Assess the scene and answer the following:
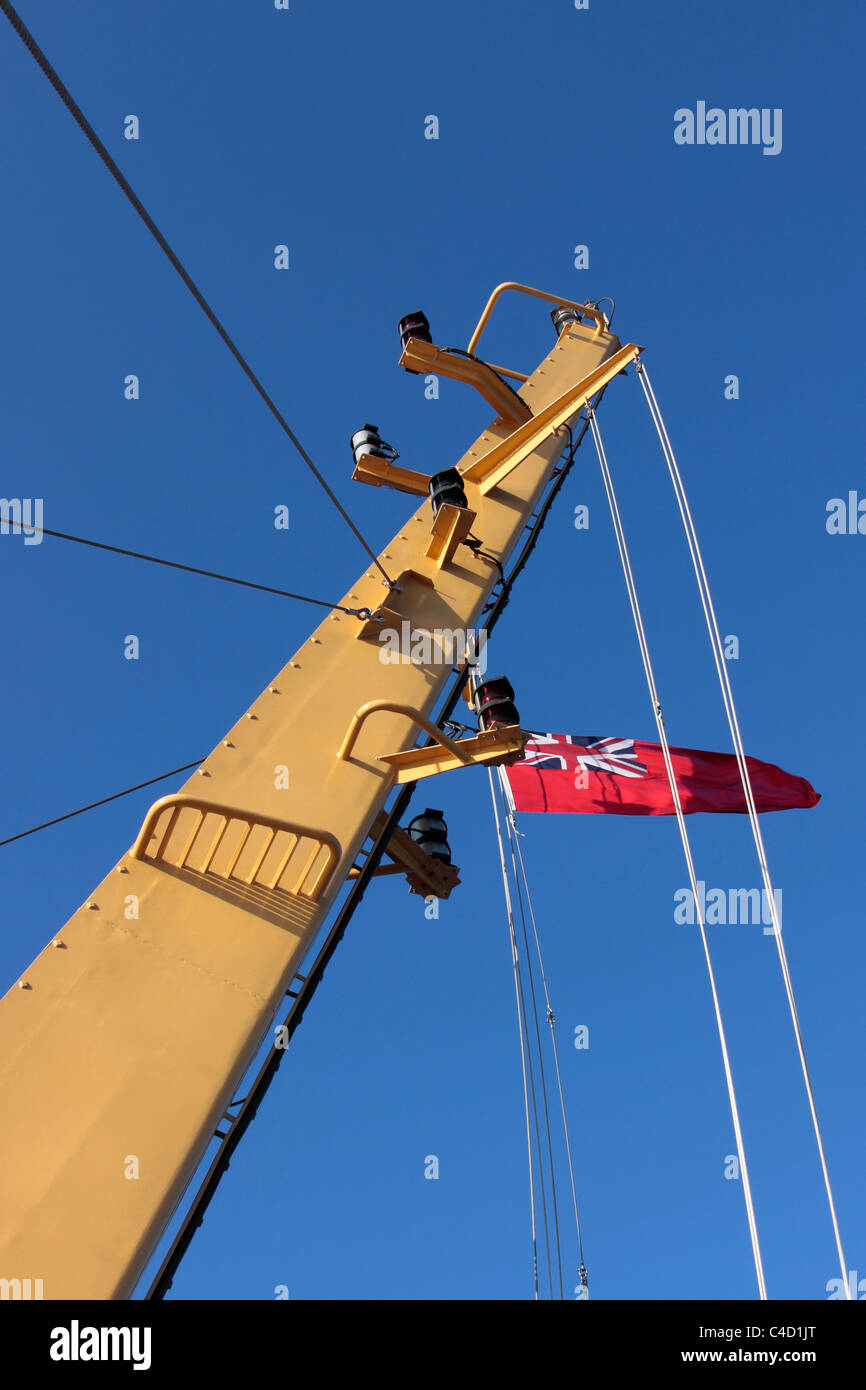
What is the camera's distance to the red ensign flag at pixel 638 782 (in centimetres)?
1120

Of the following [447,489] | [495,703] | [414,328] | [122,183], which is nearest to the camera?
[122,183]

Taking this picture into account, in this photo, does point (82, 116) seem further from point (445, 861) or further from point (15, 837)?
point (445, 861)

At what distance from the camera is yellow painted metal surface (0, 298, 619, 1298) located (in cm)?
379

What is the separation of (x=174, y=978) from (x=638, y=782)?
24.7 feet

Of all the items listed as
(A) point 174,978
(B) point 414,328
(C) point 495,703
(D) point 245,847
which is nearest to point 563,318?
(B) point 414,328

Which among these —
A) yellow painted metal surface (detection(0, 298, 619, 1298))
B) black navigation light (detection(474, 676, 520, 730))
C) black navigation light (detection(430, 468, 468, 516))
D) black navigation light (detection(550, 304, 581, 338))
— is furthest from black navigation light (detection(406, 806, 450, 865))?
black navigation light (detection(550, 304, 581, 338))

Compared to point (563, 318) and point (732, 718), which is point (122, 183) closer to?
point (732, 718)

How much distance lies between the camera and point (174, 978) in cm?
462

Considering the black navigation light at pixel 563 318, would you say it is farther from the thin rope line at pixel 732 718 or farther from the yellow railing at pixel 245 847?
the yellow railing at pixel 245 847

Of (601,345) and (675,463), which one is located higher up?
(601,345)

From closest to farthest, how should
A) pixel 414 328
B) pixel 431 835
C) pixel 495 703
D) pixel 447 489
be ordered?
pixel 495 703, pixel 431 835, pixel 447 489, pixel 414 328
